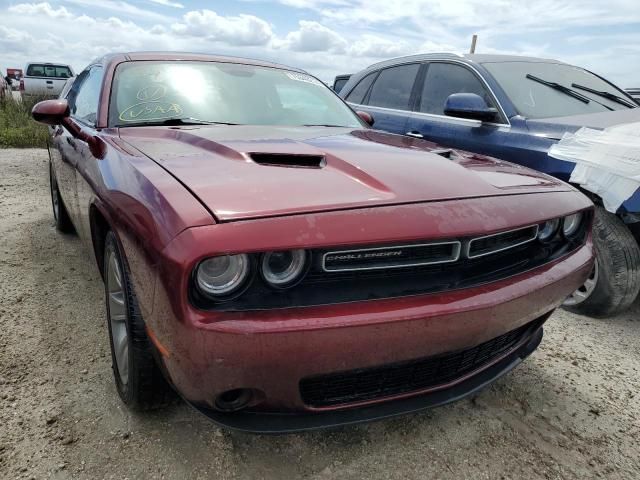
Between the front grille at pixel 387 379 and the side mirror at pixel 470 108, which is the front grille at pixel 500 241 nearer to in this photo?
the front grille at pixel 387 379

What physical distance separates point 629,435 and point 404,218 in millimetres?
1371

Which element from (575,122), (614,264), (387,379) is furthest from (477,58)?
(387,379)

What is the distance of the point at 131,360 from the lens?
169 cm

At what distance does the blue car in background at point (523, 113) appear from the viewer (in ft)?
9.20

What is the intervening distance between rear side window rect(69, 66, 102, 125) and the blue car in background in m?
2.27

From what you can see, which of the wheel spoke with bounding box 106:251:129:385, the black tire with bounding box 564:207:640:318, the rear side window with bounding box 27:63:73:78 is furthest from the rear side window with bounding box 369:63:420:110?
the rear side window with bounding box 27:63:73:78

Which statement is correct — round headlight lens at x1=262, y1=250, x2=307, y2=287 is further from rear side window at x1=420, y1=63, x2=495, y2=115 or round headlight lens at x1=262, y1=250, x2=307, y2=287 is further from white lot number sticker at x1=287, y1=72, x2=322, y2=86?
rear side window at x1=420, y1=63, x2=495, y2=115

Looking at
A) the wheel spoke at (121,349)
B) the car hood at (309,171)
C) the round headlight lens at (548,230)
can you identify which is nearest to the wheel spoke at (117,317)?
the wheel spoke at (121,349)

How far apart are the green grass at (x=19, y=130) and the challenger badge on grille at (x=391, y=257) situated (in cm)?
860

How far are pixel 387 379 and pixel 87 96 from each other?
101 inches

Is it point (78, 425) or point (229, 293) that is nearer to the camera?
point (229, 293)

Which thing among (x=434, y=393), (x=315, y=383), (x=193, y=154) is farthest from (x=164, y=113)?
(x=434, y=393)

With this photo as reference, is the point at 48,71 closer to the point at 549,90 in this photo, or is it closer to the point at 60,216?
the point at 60,216

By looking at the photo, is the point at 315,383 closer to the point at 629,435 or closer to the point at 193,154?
the point at 193,154
